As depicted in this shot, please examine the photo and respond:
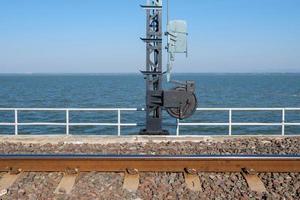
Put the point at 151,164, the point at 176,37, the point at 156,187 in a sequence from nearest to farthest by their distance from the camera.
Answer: the point at 156,187
the point at 151,164
the point at 176,37

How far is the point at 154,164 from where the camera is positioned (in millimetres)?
6656

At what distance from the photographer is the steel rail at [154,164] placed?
261 inches

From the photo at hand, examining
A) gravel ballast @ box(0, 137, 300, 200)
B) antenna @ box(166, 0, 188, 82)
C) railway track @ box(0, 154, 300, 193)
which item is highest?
antenna @ box(166, 0, 188, 82)

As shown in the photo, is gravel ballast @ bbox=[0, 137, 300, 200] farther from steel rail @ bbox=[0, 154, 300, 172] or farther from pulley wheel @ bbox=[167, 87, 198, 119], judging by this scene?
pulley wheel @ bbox=[167, 87, 198, 119]

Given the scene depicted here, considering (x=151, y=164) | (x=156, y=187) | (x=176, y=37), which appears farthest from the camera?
(x=176, y=37)

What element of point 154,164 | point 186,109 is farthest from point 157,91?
point 154,164

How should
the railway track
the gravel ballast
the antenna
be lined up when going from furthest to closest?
the antenna
the railway track
the gravel ballast

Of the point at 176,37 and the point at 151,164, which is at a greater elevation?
the point at 176,37

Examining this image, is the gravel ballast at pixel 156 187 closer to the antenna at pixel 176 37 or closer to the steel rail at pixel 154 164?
the steel rail at pixel 154 164

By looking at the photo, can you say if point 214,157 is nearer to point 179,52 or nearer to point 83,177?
point 83,177

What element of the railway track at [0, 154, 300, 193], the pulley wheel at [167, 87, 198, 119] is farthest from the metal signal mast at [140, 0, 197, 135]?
the railway track at [0, 154, 300, 193]

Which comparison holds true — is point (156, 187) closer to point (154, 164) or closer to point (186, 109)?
point (154, 164)

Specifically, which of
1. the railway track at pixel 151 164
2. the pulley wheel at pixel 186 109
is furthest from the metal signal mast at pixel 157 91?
the railway track at pixel 151 164

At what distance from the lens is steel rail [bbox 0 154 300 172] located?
6621 mm
